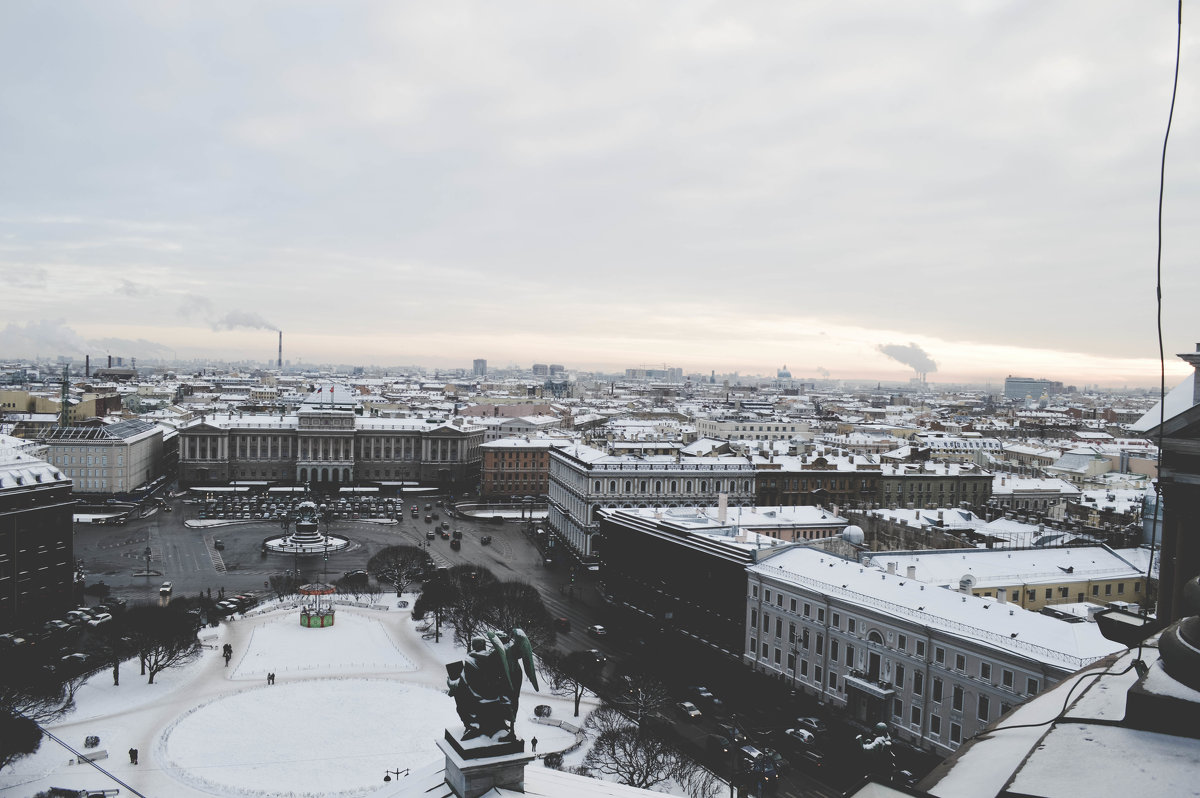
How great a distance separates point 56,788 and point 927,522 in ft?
188

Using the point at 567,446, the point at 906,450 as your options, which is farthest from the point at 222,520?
the point at 906,450

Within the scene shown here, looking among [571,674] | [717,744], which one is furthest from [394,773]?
[717,744]

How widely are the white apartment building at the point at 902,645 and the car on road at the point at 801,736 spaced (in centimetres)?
383

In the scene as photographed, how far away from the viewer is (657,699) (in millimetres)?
40750

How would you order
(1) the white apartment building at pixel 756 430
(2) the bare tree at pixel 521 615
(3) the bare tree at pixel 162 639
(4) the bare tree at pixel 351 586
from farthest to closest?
1. (1) the white apartment building at pixel 756 430
2. (4) the bare tree at pixel 351 586
3. (2) the bare tree at pixel 521 615
4. (3) the bare tree at pixel 162 639

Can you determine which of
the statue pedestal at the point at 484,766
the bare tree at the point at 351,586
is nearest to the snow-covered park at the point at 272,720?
the bare tree at the point at 351,586

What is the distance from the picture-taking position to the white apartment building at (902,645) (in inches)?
1401

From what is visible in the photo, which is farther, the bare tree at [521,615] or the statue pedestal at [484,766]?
the bare tree at [521,615]

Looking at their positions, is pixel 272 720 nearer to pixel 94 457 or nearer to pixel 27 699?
pixel 27 699

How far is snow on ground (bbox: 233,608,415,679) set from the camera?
45531 mm

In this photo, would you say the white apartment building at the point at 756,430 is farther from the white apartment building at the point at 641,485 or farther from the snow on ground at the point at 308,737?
the snow on ground at the point at 308,737

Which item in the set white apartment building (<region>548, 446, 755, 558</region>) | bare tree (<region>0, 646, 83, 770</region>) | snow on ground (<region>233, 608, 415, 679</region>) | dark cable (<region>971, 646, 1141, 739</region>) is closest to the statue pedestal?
dark cable (<region>971, 646, 1141, 739</region>)

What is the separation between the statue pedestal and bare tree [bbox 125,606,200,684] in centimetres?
3750

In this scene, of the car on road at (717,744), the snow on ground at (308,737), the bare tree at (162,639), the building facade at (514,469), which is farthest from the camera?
the building facade at (514,469)
